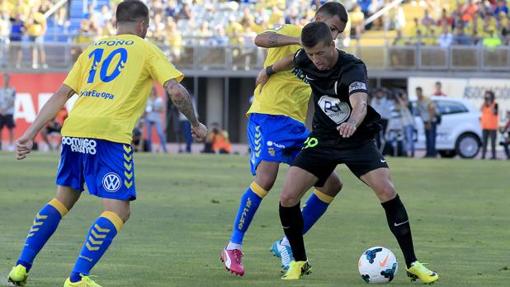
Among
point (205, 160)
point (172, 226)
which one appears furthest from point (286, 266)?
point (205, 160)

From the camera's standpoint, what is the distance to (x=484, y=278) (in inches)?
380

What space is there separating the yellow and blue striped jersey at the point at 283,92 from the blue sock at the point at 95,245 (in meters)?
2.73

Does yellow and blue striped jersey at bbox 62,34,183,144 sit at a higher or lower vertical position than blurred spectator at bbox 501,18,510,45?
higher

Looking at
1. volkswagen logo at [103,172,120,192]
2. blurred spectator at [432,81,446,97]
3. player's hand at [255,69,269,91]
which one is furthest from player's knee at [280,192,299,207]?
blurred spectator at [432,81,446,97]

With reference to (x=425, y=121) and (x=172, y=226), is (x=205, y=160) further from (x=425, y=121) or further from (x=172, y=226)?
(x=172, y=226)

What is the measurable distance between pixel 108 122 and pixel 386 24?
1335 inches

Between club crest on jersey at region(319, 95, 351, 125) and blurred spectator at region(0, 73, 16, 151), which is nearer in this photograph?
club crest on jersey at region(319, 95, 351, 125)

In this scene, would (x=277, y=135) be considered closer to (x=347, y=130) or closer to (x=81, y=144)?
(x=347, y=130)

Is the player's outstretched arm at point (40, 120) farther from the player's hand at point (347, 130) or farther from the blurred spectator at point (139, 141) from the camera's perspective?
the blurred spectator at point (139, 141)

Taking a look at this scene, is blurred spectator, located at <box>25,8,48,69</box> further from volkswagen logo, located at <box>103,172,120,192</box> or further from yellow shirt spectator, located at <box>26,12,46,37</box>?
volkswagen logo, located at <box>103,172,120,192</box>

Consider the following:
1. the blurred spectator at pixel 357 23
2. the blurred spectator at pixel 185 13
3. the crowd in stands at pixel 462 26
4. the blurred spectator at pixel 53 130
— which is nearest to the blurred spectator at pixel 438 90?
the crowd in stands at pixel 462 26

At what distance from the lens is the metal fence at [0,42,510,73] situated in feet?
127

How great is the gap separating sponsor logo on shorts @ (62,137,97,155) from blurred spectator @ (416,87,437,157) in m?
27.1

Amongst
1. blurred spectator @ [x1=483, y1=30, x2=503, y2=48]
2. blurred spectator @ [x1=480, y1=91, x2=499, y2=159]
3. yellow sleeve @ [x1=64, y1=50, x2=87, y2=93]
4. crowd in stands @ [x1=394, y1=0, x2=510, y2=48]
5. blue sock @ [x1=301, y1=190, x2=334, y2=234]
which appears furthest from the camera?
crowd in stands @ [x1=394, y1=0, x2=510, y2=48]
